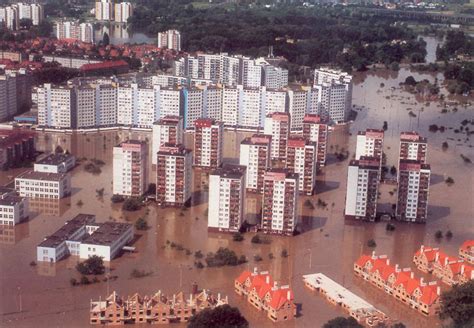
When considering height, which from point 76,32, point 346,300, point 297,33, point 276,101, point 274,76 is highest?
point 297,33

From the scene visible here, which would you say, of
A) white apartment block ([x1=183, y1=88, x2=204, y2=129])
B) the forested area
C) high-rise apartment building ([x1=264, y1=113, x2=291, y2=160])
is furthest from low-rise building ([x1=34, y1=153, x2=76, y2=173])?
the forested area

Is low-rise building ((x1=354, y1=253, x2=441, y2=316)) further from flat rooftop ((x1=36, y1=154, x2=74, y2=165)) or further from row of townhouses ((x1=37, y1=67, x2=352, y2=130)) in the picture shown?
row of townhouses ((x1=37, y1=67, x2=352, y2=130))

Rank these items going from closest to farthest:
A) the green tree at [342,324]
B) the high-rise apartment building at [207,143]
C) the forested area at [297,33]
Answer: the green tree at [342,324] < the high-rise apartment building at [207,143] < the forested area at [297,33]

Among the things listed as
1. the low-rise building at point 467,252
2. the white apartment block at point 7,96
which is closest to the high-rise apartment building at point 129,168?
the low-rise building at point 467,252

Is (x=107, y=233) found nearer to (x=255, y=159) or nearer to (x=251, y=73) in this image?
(x=255, y=159)

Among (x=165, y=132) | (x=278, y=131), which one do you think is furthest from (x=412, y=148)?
(x=165, y=132)

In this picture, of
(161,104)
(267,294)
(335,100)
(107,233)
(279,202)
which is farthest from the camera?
(335,100)

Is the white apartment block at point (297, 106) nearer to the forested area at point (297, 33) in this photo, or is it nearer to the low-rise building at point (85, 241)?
the low-rise building at point (85, 241)
